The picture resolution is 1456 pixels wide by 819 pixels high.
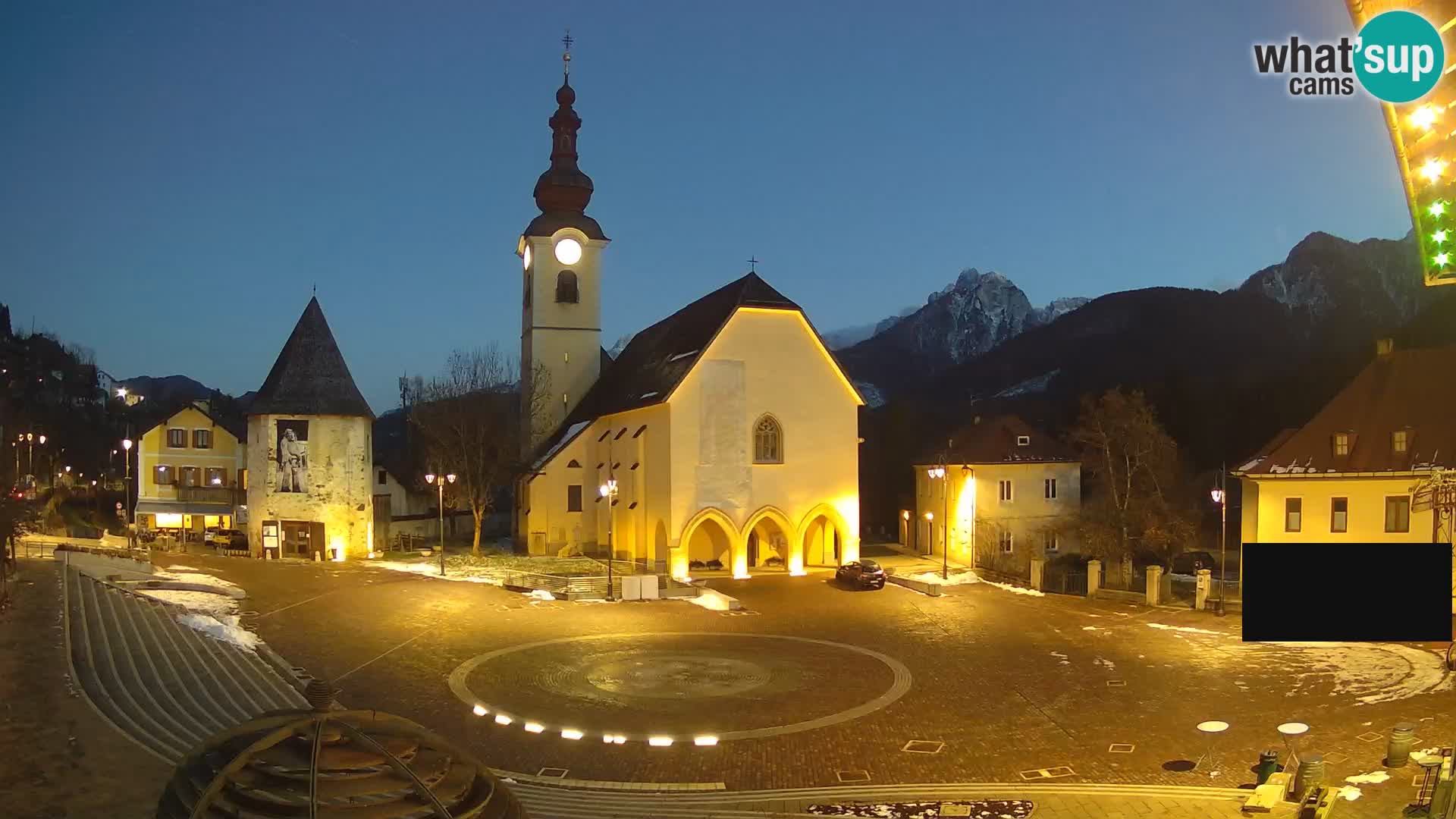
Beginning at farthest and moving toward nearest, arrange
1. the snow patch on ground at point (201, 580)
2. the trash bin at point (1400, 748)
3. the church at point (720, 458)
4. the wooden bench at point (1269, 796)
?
the church at point (720, 458) < the snow patch on ground at point (201, 580) < the trash bin at point (1400, 748) < the wooden bench at point (1269, 796)

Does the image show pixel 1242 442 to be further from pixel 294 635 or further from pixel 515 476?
pixel 294 635

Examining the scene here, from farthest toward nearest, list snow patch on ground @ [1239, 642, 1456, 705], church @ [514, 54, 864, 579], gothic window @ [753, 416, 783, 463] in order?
gothic window @ [753, 416, 783, 463], church @ [514, 54, 864, 579], snow patch on ground @ [1239, 642, 1456, 705]

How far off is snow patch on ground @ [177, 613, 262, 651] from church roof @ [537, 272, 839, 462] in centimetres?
1751

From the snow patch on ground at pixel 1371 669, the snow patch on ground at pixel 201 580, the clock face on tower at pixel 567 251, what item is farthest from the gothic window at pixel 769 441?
the snow patch on ground at pixel 1371 669

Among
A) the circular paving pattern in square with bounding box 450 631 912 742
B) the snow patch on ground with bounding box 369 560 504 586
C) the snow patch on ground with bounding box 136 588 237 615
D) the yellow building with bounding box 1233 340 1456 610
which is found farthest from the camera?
the snow patch on ground with bounding box 369 560 504 586

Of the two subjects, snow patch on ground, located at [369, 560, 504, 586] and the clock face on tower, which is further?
the clock face on tower

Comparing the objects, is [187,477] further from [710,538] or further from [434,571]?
[710,538]

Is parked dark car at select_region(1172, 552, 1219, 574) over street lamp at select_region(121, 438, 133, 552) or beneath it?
beneath

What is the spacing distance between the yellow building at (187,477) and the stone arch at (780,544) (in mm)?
27965

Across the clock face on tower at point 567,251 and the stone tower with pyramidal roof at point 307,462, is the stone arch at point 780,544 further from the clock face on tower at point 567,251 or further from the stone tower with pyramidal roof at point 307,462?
the clock face on tower at point 567,251

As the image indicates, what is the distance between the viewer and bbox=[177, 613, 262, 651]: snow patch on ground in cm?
2380

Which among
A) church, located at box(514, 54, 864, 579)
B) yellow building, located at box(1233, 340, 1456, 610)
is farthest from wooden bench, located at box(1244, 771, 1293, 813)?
church, located at box(514, 54, 864, 579)

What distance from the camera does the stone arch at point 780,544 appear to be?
39625mm
